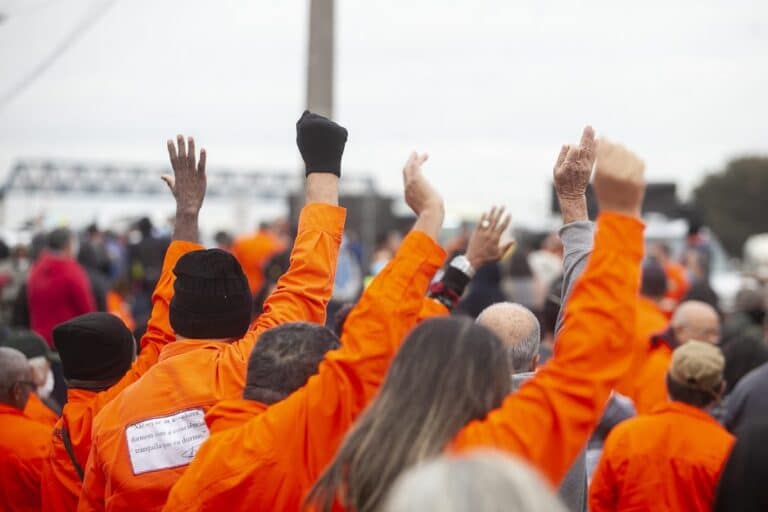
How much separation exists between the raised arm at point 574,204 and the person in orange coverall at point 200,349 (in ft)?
2.30

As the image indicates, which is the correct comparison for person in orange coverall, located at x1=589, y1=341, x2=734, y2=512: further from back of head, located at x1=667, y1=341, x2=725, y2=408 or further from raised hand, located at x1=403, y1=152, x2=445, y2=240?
raised hand, located at x1=403, y1=152, x2=445, y2=240

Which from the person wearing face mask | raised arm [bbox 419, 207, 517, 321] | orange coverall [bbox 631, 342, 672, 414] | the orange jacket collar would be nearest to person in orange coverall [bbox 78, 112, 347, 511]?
raised arm [bbox 419, 207, 517, 321]

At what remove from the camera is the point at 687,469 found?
4.63m

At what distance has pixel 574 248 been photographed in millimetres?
3742

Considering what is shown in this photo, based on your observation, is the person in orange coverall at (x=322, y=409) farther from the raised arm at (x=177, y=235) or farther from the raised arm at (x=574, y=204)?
the raised arm at (x=177, y=235)

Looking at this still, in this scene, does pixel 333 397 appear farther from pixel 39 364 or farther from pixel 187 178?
pixel 39 364

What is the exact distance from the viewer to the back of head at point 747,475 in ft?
8.80

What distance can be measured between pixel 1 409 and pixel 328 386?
2724 millimetres

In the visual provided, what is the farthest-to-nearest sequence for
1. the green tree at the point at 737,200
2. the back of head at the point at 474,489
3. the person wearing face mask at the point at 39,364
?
the green tree at the point at 737,200
the person wearing face mask at the point at 39,364
the back of head at the point at 474,489

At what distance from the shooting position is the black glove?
12.4 feet

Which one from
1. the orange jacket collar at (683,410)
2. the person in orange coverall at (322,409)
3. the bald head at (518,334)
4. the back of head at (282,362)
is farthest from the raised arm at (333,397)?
the orange jacket collar at (683,410)

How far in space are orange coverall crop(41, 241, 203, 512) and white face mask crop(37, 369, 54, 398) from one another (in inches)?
72.3

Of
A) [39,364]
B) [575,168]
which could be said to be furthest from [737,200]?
[575,168]

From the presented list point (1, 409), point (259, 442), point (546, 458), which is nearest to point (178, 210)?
point (1, 409)
